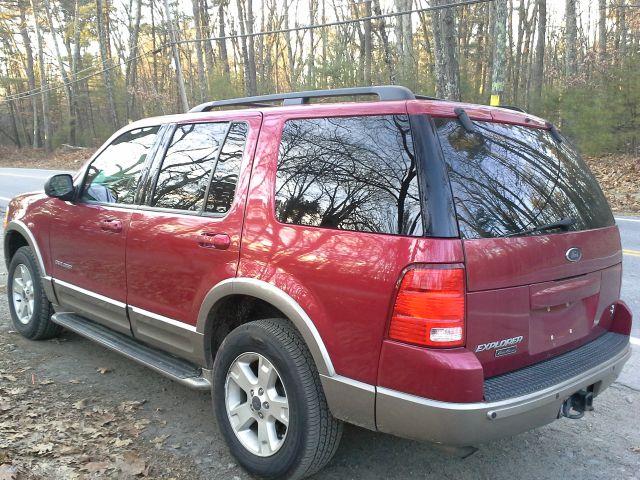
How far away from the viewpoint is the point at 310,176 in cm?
276

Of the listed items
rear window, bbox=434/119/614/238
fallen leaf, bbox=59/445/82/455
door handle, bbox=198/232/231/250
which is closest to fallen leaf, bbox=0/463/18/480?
fallen leaf, bbox=59/445/82/455

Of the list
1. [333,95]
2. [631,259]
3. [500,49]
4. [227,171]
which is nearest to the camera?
[333,95]

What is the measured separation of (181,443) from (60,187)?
219cm

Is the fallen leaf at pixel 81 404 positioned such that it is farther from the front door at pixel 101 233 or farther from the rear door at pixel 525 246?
the rear door at pixel 525 246

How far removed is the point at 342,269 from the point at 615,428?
217cm

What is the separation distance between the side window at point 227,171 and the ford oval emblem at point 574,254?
69.5 inches

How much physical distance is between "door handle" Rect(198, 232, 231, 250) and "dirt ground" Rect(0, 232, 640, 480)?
117 cm

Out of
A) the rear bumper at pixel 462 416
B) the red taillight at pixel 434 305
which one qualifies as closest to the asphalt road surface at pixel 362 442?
the rear bumper at pixel 462 416

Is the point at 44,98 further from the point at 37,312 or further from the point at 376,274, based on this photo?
the point at 376,274

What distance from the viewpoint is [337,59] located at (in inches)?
927

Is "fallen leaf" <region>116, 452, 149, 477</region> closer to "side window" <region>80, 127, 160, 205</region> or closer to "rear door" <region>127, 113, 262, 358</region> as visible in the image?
"rear door" <region>127, 113, 262, 358</region>

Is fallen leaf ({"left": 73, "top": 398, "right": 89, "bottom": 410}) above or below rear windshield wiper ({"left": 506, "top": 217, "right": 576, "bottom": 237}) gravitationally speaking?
below

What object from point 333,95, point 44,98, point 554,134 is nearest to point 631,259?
point 554,134

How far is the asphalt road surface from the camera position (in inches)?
116
